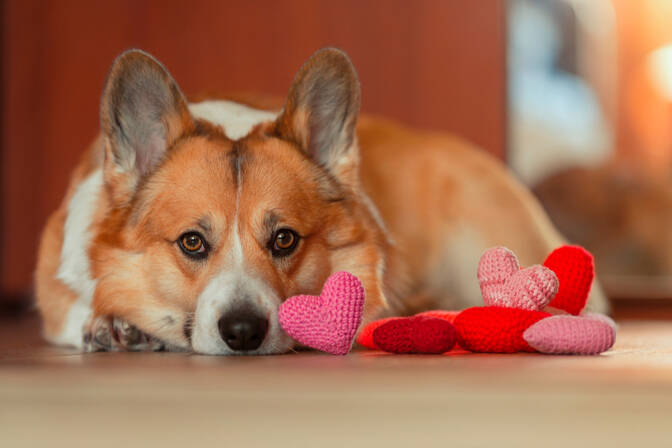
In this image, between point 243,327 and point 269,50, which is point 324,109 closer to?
point 243,327

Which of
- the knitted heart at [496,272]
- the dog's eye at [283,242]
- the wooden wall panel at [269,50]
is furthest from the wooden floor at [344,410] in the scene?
the wooden wall panel at [269,50]

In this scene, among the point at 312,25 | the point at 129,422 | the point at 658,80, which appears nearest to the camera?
the point at 129,422

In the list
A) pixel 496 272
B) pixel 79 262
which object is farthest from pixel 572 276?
pixel 79 262

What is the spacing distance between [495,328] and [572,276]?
313 millimetres

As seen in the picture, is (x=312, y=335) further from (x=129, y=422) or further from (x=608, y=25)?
(x=608, y=25)

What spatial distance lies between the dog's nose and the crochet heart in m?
0.46

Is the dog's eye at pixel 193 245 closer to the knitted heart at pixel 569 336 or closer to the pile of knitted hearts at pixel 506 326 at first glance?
the pile of knitted hearts at pixel 506 326

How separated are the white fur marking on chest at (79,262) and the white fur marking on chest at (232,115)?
31 centimetres

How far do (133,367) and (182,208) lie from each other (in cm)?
41

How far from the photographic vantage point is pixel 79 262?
198cm

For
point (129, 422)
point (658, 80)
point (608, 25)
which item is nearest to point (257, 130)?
point (129, 422)

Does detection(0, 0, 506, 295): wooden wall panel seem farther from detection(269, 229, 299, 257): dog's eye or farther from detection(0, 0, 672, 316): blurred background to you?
detection(269, 229, 299, 257): dog's eye

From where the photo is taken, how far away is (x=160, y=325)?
6.01 ft

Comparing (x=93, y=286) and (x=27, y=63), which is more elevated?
(x=27, y=63)
